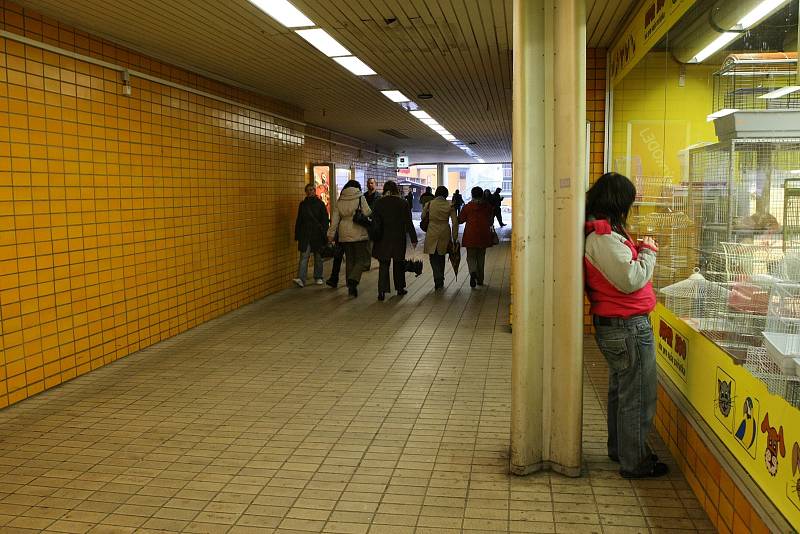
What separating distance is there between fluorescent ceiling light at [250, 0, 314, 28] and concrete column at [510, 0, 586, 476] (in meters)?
2.55

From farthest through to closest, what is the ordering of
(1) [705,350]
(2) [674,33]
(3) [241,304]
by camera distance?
1. (3) [241,304]
2. (2) [674,33]
3. (1) [705,350]

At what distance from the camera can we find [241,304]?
9008 millimetres

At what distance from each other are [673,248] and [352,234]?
572 cm

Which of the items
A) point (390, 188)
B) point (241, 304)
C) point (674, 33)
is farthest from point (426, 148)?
point (674, 33)

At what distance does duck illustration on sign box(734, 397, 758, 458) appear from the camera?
8.19 feet

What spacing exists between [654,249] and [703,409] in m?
0.83

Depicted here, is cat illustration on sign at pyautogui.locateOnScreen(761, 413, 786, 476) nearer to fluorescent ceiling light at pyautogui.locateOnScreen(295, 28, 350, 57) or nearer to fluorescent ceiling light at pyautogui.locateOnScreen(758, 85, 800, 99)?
fluorescent ceiling light at pyautogui.locateOnScreen(758, 85, 800, 99)

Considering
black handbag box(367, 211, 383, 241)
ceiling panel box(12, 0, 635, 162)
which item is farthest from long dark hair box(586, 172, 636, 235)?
black handbag box(367, 211, 383, 241)

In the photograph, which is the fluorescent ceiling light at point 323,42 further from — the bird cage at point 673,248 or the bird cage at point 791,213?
the bird cage at point 791,213

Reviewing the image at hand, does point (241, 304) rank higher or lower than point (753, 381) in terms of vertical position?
lower

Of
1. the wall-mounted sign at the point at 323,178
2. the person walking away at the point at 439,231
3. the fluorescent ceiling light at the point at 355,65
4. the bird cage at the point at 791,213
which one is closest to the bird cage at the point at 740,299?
the bird cage at the point at 791,213

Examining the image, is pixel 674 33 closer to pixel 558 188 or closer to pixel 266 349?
pixel 558 188

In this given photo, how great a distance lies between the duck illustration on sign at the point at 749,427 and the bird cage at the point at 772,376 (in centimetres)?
12

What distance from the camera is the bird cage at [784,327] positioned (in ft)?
7.63
